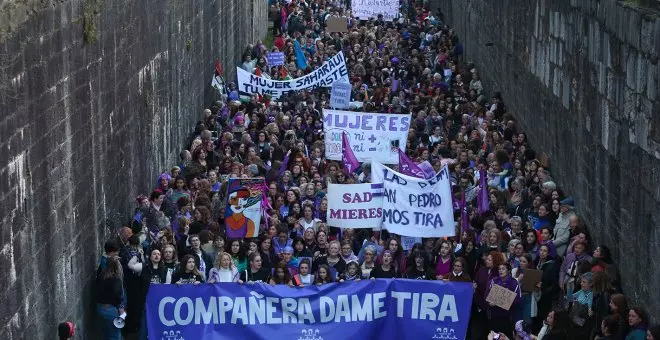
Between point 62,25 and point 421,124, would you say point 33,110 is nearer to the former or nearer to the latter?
point 62,25

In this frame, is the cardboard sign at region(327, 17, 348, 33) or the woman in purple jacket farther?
the cardboard sign at region(327, 17, 348, 33)

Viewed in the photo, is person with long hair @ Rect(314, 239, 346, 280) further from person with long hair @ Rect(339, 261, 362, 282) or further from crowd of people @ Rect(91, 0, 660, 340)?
person with long hair @ Rect(339, 261, 362, 282)

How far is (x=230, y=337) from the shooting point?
15273 mm

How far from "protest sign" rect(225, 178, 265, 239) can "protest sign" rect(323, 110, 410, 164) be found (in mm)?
5044

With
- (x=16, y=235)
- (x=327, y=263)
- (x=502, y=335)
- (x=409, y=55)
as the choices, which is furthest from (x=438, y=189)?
(x=409, y=55)

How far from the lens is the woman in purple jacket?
15.8m

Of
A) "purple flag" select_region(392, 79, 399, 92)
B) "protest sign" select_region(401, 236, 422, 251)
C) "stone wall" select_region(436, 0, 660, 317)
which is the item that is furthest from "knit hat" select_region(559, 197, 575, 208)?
"purple flag" select_region(392, 79, 399, 92)

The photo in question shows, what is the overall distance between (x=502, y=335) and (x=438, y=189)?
3.84m

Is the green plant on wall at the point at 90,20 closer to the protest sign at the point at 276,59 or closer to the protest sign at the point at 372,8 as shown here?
the protest sign at the point at 276,59

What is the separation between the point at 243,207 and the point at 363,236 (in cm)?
144

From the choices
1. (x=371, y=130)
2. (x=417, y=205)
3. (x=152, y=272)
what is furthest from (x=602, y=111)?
(x=152, y=272)

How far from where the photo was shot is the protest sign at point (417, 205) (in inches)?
712

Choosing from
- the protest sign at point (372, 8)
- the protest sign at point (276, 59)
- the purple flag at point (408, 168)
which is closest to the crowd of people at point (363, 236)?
the purple flag at point (408, 168)

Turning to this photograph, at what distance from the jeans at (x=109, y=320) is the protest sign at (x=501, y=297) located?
12.2 ft
